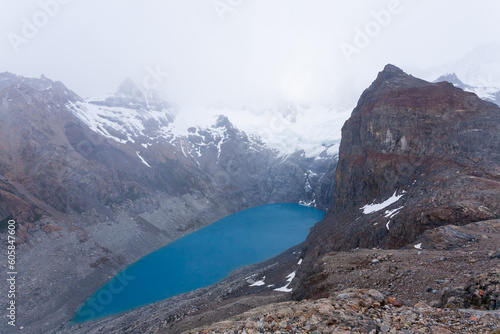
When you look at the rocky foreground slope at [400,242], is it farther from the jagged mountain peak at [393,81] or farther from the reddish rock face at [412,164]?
the jagged mountain peak at [393,81]

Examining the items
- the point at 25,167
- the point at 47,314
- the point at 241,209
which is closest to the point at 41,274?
the point at 47,314

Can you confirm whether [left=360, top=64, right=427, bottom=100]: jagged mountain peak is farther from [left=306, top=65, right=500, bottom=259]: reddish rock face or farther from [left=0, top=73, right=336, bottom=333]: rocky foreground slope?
[left=0, top=73, right=336, bottom=333]: rocky foreground slope

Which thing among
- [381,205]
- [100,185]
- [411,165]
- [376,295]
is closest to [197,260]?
[100,185]

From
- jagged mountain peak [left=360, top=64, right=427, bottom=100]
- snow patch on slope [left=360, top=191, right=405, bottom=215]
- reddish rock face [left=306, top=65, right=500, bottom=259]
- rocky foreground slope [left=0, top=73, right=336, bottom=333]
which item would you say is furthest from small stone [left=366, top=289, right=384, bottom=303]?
rocky foreground slope [left=0, top=73, right=336, bottom=333]

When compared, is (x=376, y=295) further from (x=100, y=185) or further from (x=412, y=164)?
(x=100, y=185)

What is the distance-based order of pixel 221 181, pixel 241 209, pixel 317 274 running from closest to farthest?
pixel 317 274 < pixel 241 209 < pixel 221 181

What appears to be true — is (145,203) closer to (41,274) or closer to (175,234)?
(175,234)
